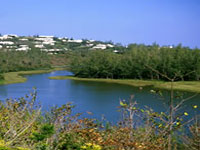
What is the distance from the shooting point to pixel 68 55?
90.5m

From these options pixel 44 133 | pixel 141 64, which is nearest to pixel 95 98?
pixel 141 64

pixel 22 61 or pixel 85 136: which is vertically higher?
pixel 85 136

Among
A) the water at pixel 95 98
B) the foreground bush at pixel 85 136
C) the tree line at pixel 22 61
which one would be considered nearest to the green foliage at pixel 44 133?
the foreground bush at pixel 85 136

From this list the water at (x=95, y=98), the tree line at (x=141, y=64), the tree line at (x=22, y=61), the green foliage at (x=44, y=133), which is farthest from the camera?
the tree line at (x=22, y=61)

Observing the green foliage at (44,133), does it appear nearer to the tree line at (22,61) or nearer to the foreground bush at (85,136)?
the foreground bush at (85,136)


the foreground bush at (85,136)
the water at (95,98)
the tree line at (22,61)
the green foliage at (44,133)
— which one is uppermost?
the green foliage at (44,133)

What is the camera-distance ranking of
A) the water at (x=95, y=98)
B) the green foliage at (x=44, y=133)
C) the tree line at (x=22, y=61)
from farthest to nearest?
the tree line at (x=22, y=61)
the water at (x=95, y=98)
the green foliage at (x=44, y=133)

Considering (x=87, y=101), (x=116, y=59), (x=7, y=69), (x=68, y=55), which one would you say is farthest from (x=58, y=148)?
(x=68, y=55)

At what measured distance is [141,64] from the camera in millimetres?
49281

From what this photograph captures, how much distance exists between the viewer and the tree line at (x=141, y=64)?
45344 mm

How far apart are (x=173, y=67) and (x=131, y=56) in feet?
28.6

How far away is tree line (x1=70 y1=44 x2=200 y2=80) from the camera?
4534 centimetres

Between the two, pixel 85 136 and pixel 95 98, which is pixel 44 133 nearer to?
pixel 85 136

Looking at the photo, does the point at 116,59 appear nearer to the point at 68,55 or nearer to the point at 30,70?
the point at 30,70
